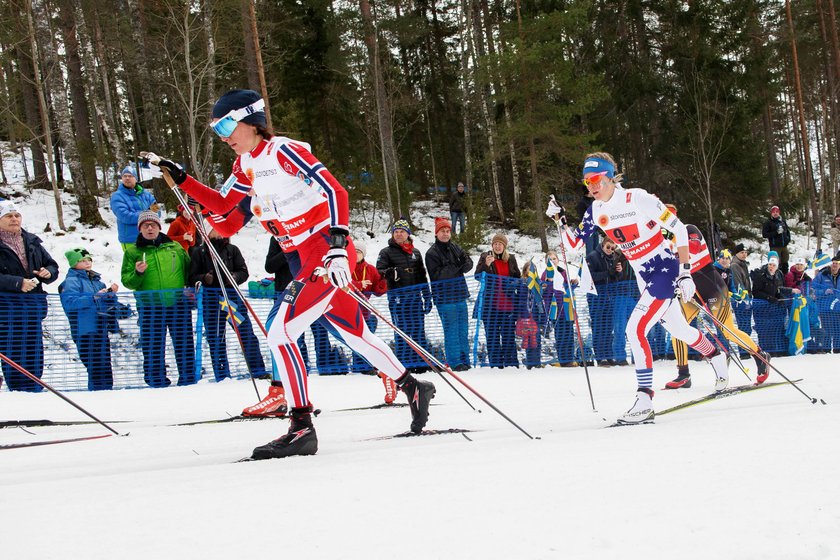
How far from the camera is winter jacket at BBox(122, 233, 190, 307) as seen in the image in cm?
830

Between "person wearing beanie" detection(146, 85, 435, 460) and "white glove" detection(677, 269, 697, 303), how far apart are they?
7.24 ft

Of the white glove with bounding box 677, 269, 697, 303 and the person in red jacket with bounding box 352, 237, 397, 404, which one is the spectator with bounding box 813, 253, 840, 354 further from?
the white glove with bounding box 677, 269, 697, 303

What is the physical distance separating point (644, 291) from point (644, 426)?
1.37m

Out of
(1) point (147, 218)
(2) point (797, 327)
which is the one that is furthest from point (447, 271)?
(2) point (797, 327)

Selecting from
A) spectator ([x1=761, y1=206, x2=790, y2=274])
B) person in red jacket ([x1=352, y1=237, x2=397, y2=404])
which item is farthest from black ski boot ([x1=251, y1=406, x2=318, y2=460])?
spectator ([x1=761, y1=206, x2=790, y2=274])

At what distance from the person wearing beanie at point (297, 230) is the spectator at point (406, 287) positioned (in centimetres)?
472

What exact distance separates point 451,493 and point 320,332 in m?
6.37

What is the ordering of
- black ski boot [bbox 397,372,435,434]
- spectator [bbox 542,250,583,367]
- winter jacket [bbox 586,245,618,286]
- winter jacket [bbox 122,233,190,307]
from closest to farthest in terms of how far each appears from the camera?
black ski boot [bbox 397,372,435,434] → winter jacket [bbox 122,233,190,307] → spectator [bbox 542,250,583,367] → winter jacket [bbox 586,245,618,286]

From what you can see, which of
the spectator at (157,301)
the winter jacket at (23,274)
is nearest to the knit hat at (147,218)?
the spectator at (157,301)

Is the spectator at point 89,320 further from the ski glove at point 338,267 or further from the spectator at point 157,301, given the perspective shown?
the ski glove at point 338,267

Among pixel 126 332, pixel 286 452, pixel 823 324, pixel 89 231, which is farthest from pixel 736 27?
pixel 286 452

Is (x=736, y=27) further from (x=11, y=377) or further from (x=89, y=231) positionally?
(x=11, y=377)

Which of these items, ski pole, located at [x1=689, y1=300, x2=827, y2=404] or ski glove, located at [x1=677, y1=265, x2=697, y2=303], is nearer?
ski glove, located at [x1=677, y1=265, x2=697, y2=303]

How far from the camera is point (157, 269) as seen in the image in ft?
27.6
